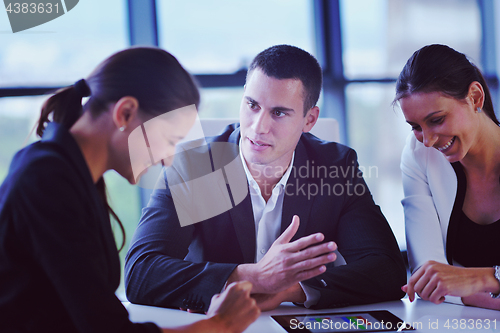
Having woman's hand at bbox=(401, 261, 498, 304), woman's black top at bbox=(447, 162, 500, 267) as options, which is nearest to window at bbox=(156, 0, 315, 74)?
woman's black top at bbox=(447, 162, 500, 267)

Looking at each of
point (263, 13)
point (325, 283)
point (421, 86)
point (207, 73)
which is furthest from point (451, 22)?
point (325, 283)

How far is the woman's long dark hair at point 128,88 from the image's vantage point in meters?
0.90

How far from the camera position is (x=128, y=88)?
89cm

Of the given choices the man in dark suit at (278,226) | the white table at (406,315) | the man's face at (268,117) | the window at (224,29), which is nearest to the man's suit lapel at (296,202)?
the man in dark suit at (278,226)

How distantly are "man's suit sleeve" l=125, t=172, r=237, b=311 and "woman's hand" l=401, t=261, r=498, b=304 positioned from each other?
0.55 m

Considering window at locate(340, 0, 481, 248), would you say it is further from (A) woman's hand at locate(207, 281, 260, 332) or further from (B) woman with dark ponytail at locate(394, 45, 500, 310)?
(A) woman's hand at locate(207, 281, 260, 332)

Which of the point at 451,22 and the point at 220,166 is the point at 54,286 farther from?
the point at 451,22

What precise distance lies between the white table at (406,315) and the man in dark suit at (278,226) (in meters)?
0.03

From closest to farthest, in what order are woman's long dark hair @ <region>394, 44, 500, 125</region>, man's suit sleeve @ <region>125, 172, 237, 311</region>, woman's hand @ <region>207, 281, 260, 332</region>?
woman's hand @ <region>207, 281, 260, 332</region>
man's suit sleeve @ <region>125, 172, 237, 311</region>
woman's long dark hair @ <region>394, 44, 500, 125</region>

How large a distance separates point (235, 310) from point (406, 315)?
525 mm

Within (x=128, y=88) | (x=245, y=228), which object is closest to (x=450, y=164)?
(x=245, y=228)

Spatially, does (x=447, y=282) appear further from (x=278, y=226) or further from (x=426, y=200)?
(x=278, y=226)

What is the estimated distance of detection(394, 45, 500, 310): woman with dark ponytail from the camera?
1399 millimetres

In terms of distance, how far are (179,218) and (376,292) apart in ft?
2.22
